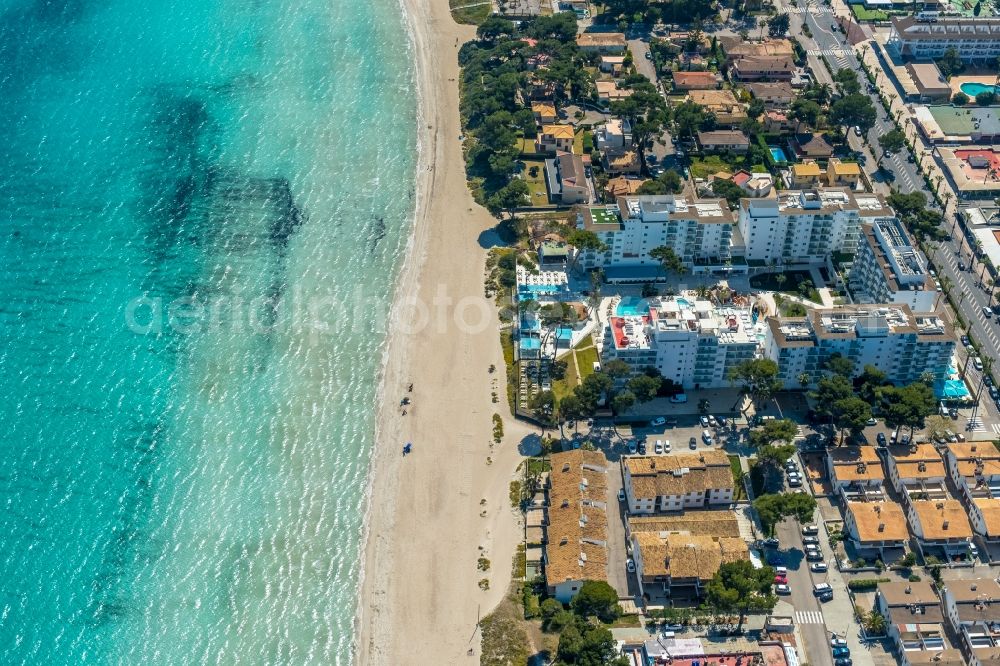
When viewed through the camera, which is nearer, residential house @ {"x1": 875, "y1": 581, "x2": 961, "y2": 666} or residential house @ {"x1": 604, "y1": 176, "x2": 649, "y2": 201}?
residential house @ {"x1": 875, "y1": 581, "x2": 961, "y2": 666}

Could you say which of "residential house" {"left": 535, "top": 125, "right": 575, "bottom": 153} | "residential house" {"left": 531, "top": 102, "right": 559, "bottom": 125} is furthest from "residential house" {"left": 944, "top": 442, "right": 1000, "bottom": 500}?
"residential house" {"left": 531, "top": 102, "right": 559, "bottom": 125}

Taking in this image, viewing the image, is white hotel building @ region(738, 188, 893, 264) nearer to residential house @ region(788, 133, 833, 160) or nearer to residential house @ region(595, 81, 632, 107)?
residential house @ region(788, 133, 833, 160)

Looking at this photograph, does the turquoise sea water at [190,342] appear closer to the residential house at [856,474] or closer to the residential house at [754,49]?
the residential house at [856,474]

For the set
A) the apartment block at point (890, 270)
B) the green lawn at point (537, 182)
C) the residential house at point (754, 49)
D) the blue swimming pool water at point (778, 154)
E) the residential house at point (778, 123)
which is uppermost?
the apartment block at point (890, 270)

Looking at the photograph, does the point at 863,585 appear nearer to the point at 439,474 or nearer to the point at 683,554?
the point at 683,554

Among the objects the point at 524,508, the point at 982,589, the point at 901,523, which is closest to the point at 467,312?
the point at 524,508

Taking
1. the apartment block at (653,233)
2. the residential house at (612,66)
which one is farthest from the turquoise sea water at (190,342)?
the residential house at (612,66)
